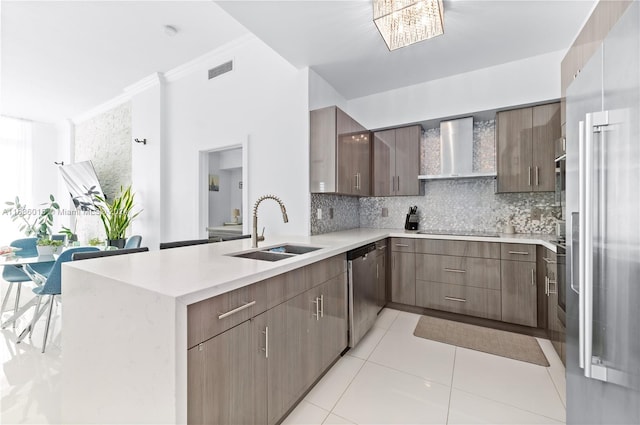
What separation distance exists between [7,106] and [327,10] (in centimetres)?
684

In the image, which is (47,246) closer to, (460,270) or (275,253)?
(275,253)

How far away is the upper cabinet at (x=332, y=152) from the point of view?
2715mm

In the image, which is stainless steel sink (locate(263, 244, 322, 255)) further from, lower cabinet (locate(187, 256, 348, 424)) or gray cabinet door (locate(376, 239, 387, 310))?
gray cabinet door (locate(376, 239, 387, 310))

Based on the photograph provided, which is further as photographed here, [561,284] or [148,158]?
[148,158]

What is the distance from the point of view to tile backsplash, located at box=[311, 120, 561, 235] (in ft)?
9.69

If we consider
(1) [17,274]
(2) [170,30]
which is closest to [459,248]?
(2) [170,30]

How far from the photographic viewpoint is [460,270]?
2771 millimetres

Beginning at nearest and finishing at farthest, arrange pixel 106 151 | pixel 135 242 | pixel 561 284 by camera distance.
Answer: pixel 561 284, pixel 135 242, pixel 106 151

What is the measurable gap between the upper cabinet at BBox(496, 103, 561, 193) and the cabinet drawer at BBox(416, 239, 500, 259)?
69cm

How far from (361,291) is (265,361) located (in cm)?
125

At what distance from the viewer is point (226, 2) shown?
1.94 metres

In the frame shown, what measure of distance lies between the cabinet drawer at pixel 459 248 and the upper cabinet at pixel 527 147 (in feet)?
2.25

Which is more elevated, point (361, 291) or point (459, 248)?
point (459, 248)

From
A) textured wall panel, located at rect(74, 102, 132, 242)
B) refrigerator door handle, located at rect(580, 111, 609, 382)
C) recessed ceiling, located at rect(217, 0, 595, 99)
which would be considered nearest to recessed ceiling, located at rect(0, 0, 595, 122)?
recessed ceiling, located at rect(217, 0, 595, 99)
